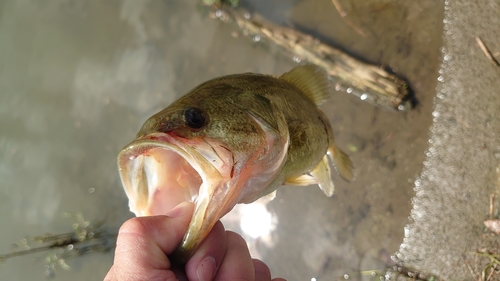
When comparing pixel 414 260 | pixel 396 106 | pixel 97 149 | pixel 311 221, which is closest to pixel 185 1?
pixel 97 149

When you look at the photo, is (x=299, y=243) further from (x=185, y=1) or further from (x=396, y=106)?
(x=185, y=1)

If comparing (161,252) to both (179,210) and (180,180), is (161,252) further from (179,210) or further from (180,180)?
(180,180)

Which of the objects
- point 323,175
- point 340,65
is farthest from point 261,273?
point 340,65

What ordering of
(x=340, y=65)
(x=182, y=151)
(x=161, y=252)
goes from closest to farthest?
(x=182, y=151) < (x=161, y=252) < (x=340, y=65)

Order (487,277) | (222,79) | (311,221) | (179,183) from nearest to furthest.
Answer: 1. (179,183)
2. (222,79)
3. (487,277)
4. (311,221)

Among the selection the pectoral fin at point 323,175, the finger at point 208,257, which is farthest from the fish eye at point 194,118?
the pectoral fin at point 323,175

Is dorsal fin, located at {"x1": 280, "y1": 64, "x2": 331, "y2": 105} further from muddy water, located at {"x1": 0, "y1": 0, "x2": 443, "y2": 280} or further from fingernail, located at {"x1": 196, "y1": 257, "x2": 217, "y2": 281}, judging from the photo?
muddy water, located at {"x1": 0, "y1": 0, "x2": 443, "y2": 280}
